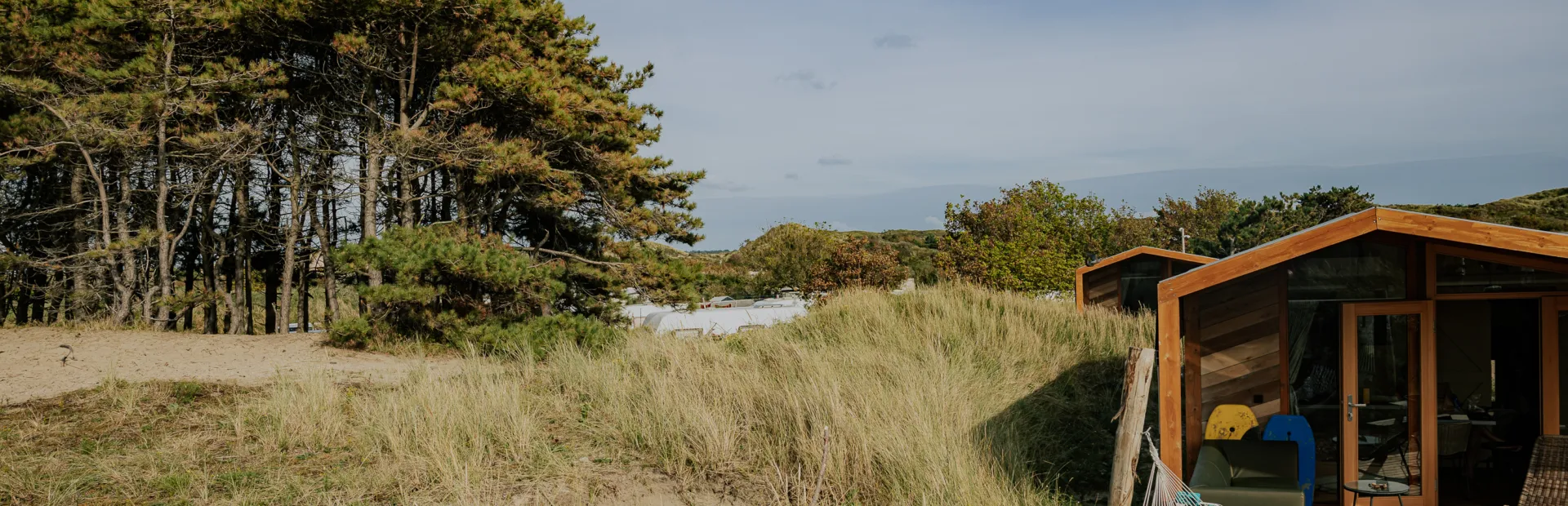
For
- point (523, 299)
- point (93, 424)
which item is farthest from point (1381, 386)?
point (523, 299)

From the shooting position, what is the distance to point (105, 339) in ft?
42.1

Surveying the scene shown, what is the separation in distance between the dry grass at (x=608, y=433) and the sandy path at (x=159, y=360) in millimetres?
1074

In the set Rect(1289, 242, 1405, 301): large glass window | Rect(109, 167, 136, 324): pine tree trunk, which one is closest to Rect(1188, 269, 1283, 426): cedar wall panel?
Rect(1289, 242, 1405, 301): large glass window

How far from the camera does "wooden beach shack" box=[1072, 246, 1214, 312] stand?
1517cm

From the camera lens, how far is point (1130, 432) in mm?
5746

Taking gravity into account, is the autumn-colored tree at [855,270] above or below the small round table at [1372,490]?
above

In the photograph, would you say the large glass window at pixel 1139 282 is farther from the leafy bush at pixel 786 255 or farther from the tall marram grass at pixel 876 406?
the leafy bush at pixel 786 255

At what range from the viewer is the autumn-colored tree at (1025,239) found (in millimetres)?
24578

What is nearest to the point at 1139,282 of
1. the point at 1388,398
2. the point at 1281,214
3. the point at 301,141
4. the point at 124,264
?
the point at 1388,398

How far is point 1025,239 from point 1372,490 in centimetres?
1996

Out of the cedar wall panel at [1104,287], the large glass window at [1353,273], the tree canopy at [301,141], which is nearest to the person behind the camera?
the large glass window at [1353,273]

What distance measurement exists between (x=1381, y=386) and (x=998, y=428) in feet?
9.61

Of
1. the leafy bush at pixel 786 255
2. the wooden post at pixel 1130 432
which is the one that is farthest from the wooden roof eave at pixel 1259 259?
the leafy bush at pixel 786 255

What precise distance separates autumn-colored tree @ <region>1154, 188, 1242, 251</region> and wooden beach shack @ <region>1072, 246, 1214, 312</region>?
2738 centimetres
